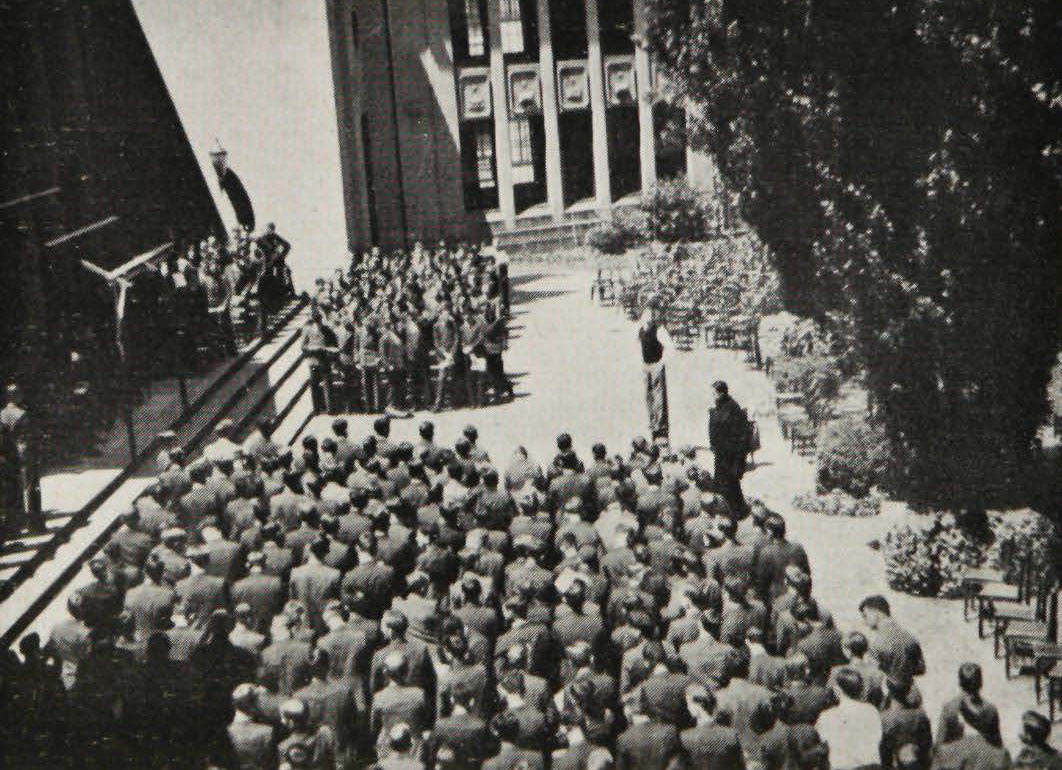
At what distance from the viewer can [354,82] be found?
3538 cm

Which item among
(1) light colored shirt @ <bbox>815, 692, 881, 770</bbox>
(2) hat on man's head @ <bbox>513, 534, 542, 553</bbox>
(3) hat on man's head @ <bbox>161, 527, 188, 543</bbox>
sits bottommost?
(1) light colored shirt @ <bbox>815, 692, 881, 770</bbox>

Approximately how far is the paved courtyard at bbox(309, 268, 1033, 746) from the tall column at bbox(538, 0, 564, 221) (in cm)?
813

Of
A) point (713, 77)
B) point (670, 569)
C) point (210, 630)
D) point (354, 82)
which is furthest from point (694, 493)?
point (354, 82)

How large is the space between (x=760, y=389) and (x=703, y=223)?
61.6ft

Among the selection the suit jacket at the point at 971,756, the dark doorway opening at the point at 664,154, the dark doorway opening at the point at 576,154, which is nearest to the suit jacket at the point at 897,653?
the suit jacket at the point at 971,756

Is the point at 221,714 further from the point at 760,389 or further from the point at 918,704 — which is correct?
the point at 760,389

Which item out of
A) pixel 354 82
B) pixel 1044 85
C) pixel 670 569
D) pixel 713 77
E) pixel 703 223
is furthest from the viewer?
pixel 703 223

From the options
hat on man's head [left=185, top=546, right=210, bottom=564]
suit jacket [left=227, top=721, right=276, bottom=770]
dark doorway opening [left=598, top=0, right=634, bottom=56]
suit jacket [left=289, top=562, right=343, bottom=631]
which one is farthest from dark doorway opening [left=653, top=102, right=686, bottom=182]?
suit jacket [left=227, top=721, right=276, bottom=770]

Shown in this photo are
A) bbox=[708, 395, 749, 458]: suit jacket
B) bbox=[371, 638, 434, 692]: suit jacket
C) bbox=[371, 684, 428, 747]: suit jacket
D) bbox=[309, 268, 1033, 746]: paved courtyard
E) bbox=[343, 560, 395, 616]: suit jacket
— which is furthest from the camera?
bbox=[708, 395, 749, 458]: suit jacket

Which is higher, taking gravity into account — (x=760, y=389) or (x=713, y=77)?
(x=713, y=77)

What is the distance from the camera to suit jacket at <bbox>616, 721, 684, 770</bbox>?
802 cm

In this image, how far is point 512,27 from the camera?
42750 millimetres

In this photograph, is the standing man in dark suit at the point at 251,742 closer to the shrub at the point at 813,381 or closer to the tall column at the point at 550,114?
the shrub at the point at 813,381

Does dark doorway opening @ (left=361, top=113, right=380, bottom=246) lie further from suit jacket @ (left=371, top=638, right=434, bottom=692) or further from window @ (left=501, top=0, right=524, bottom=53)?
suit jacket @ (left=371, top=638, right=434, bottom=692)
